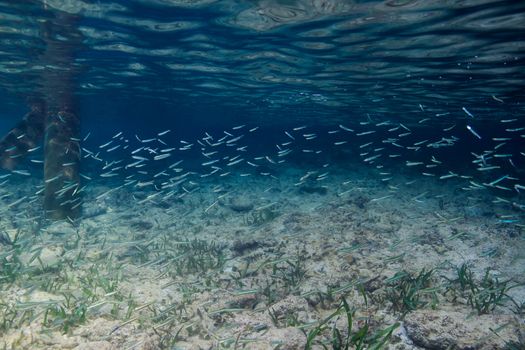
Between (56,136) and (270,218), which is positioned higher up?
(56,136)

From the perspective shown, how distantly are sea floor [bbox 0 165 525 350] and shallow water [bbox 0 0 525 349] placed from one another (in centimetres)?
6

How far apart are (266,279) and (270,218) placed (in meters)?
6.55

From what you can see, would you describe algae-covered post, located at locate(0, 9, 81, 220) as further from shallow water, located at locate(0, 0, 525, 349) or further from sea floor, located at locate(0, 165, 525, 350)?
sea floor, located at locate(0, 165, 525, 350)

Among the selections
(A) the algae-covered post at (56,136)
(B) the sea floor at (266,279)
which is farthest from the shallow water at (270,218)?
(A) the algae-covered post at (56,136)

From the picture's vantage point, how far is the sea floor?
5871 millimetres

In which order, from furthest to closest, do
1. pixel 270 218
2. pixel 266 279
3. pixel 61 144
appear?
pixel 61 144, pixel 270 218, pixel 266 279

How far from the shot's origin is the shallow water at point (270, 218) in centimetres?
643

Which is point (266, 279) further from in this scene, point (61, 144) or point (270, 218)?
point (61, 144)

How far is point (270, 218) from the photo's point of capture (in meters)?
15.4

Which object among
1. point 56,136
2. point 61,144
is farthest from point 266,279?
point 56,136

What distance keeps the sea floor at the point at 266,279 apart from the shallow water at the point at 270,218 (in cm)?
6

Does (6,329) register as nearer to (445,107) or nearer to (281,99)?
(281,99)

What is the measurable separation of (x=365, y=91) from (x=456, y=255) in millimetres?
14512

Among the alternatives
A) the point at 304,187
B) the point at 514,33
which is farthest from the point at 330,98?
the point at 514,33
